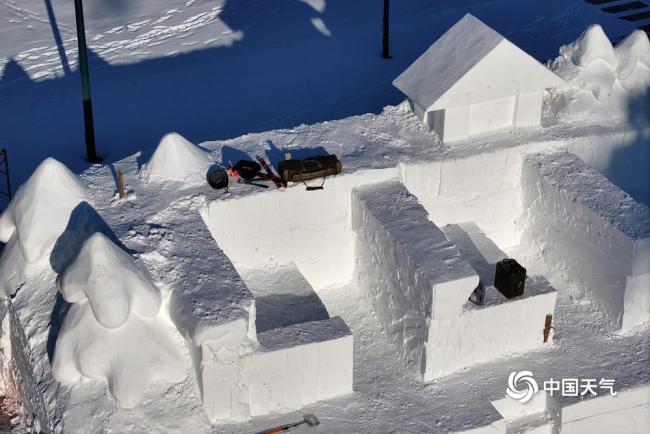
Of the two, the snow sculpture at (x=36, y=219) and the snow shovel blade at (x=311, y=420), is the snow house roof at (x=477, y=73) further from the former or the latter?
the snow sculpture at (x=36, y=219)

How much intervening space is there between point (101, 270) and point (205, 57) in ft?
40.5

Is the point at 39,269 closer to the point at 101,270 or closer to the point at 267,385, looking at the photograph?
the point at 101,270

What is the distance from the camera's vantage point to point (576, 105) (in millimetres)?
17469

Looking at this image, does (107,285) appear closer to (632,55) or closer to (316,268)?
(316,268)

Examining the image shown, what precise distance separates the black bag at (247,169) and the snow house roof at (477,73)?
8.94 feet

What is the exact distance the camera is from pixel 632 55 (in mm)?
18062

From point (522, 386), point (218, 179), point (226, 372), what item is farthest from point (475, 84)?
point (226, 372)

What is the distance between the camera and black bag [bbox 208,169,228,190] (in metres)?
15.5

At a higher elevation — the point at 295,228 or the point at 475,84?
the point at 475,84

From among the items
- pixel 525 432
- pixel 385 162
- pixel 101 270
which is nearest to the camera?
pixel 101 270

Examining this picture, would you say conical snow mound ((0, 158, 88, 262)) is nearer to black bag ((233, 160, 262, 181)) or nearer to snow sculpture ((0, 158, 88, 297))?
snow sculpture ((0, 158, 88, 297))

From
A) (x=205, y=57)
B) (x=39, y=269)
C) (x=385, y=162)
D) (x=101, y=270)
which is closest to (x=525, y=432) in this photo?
(x=385, y=162)

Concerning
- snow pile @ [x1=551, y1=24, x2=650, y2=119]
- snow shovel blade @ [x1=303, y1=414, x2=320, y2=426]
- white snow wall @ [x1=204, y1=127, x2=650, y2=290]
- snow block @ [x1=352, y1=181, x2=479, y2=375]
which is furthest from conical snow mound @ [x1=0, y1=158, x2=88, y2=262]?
snow pile @ [x1=551, y1=24, x2=650, y2=119]

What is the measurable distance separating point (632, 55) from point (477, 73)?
342 cm
